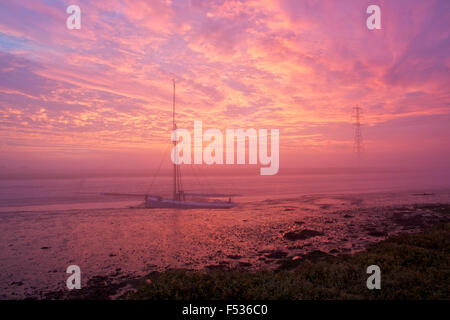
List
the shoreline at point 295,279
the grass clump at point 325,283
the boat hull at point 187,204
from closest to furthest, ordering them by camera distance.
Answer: the grass clump at point 325,283 < the shoreline at point 295,279 < the boat hull at point 187,204

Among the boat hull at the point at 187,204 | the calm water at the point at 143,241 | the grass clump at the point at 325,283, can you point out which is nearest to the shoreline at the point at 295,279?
the grass clump at the point at 325,283

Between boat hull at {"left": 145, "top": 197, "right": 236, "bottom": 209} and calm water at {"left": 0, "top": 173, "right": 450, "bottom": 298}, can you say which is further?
boat hull at {"left": 145, "top": 197, "right": 236, "bottom": 209}

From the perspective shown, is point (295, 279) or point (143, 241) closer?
point (295, 279)

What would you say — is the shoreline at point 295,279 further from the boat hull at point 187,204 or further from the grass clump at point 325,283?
the boat hull at point 187,204

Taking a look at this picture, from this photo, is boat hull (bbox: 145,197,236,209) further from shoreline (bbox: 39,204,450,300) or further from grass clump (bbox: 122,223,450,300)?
grass clump (bbox: 122,223,450,300)

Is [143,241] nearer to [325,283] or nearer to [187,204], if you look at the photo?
[325,283]

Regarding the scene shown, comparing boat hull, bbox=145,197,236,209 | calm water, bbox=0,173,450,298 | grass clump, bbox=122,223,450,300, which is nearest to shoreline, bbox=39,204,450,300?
grass clump, bbox=122,223,450,300

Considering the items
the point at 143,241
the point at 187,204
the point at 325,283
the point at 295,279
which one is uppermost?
the point at 295,279

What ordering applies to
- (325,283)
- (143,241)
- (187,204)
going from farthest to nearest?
(187,204) < (143,241) < (325,283)

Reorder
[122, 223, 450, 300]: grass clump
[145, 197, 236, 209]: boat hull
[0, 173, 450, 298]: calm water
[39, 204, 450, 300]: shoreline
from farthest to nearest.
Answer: [145, 197, 236, 209]: boat hull
[0, 173, 450, 298]: calm water
[39, 204, 450, 300]: shoreline
[122, 223, 450, 300]: grass clump

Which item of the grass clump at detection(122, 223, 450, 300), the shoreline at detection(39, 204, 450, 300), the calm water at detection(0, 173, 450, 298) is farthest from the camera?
the calm water at detection(0, 173, 450, 298)

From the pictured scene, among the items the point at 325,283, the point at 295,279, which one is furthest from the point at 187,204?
the point at 325,283

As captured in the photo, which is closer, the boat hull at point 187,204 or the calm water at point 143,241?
the calm water at point 143,241
